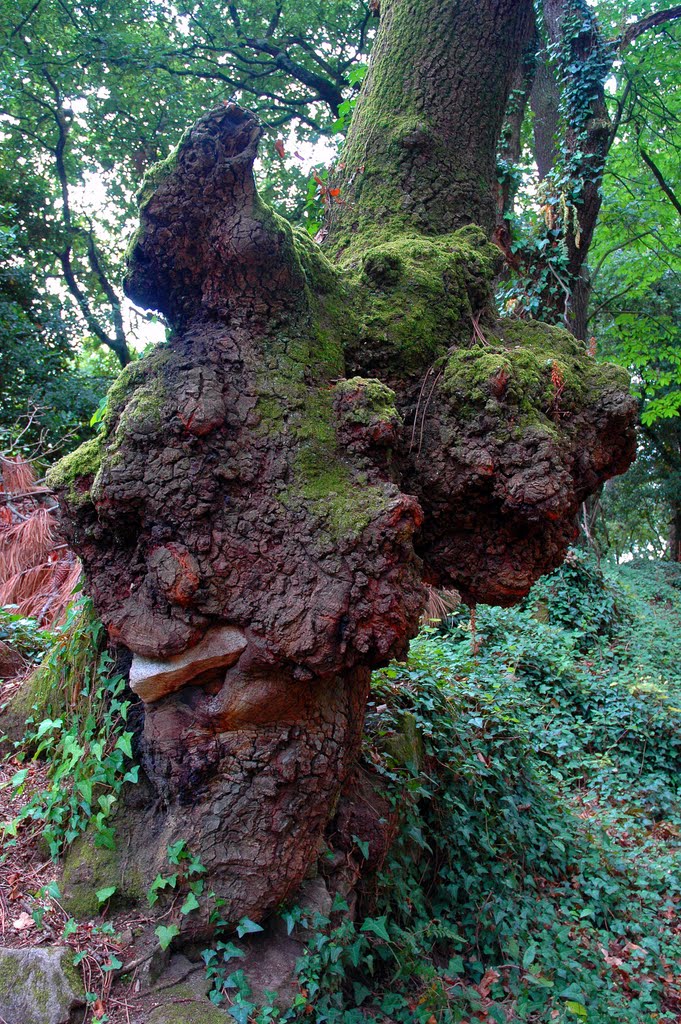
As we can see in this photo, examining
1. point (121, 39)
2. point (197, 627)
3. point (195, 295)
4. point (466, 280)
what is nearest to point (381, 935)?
point (197, 627)

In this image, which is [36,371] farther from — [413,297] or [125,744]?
[125,744]

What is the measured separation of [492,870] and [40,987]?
2590 mm

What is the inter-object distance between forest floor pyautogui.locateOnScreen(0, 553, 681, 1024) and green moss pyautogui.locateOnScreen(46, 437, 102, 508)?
4.47 ft

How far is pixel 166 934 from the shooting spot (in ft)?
7.95

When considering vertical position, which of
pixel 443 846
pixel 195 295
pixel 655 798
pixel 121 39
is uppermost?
pixel 121 39

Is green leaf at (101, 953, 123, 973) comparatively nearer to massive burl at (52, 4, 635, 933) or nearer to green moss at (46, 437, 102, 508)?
massive burl at (52, 4, 635, 933)

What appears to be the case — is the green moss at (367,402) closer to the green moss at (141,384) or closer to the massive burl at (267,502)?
the massive burl at (267,502)

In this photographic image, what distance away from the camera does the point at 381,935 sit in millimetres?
2756

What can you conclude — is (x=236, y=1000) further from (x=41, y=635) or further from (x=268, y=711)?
(x=41, y=635)

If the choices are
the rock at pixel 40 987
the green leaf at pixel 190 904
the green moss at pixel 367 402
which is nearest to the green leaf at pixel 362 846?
the green leaf at pixel 190 904

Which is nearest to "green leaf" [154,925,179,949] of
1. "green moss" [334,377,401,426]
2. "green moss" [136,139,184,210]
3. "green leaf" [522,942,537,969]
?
"green leaf" [522,942,537,969]

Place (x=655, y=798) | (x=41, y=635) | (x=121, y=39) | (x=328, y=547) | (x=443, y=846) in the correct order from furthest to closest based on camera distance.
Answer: (x=121, y=39)
(x=655, y=798)
(x=41, y=635)
(x=443, y=846)
(x=328, y=547)

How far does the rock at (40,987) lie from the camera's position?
2260 millimetres

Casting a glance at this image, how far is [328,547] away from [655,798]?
511cm
